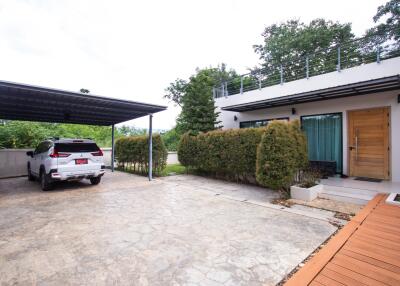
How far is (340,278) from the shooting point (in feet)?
7.52

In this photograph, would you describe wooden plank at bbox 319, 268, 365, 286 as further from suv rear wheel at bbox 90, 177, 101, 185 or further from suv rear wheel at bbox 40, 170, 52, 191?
suv rear wheel at bbox 90, 177, 101, 185

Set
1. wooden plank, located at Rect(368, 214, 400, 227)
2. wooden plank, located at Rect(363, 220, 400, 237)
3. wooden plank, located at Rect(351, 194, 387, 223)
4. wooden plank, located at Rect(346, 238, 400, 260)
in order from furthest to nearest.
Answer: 1. wooden plank, located at Rect(351, 194, 387, 223)
2. wooden plank, located at Rect(368, 214, 400, 227)
3. wooden plank, located at Rect(363, 220, 400, 237)
4. wooden plank, located at Rect(346, 238, 400, 260)

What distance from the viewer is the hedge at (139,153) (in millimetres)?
10025

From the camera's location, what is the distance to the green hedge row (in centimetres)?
574

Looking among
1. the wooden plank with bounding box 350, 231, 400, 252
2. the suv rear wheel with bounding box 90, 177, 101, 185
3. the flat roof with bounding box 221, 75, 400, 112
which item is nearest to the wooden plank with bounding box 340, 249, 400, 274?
the wooden plank with bounding box 350, 231, 400, 252

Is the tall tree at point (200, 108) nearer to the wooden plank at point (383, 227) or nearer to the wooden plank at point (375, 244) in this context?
the wooden plank at point (383, 227)

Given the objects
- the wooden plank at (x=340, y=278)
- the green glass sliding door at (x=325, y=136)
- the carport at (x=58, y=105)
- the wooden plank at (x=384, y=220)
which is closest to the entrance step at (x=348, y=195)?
the wooden plank at (x=384, y=220)

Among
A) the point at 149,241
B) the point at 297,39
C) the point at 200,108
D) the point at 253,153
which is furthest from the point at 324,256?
the point at 297,39

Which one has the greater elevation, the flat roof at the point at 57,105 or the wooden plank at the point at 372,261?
the flat roof at the point at 57,105

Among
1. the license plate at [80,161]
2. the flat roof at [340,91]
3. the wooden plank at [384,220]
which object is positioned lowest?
the wooden plank at [384,220]

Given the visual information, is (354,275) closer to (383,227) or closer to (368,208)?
(383,227)

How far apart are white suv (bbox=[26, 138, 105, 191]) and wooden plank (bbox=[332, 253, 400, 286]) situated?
710cm

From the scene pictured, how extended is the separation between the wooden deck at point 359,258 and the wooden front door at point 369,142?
4.26m

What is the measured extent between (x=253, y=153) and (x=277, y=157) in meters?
1.69
